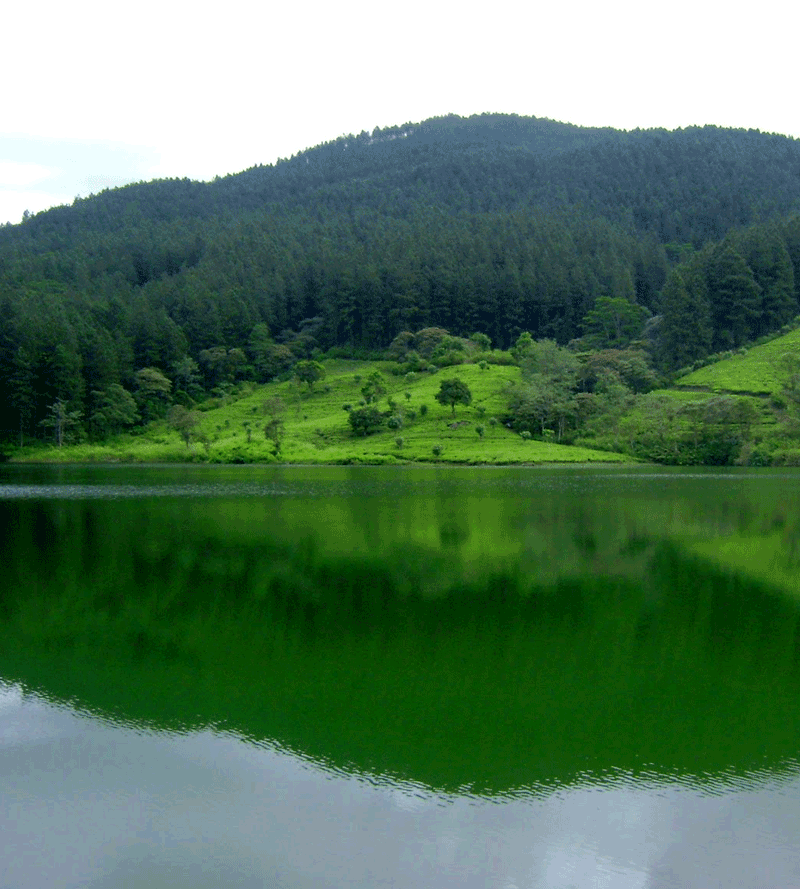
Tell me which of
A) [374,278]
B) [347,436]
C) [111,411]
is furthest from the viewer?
[374,278]

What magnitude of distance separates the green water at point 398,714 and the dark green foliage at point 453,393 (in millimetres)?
46798

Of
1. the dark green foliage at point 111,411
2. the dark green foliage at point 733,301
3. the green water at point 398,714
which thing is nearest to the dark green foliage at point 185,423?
the dark green foliage at point 111,411

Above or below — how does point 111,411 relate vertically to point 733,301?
below

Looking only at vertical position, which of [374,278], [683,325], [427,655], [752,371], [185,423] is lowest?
[427,655]

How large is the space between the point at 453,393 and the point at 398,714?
2350 inches

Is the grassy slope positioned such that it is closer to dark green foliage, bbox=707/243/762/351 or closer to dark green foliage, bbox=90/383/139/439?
dark green foliage, bbox=90/383/139/439

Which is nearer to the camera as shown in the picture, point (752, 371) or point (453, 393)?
point (453, 393)

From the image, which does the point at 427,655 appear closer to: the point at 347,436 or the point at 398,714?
the point at 398,714

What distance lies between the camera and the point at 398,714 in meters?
9.93

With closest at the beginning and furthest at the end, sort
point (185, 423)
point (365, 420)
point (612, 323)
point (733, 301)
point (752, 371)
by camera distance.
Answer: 1. point (365, 420)
2. point (185, 423)
3. point (752, 371)
4. point (733, 301)
5. point (612, 323)

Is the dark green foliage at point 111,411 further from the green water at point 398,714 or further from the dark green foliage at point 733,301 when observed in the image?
the green water at point 398,714

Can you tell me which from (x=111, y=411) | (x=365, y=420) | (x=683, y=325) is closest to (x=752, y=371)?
(x=683, y=325)

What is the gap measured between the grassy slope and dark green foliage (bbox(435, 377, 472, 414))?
164cm

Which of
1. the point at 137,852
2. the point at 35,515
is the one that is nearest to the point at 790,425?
the point at 35,515
